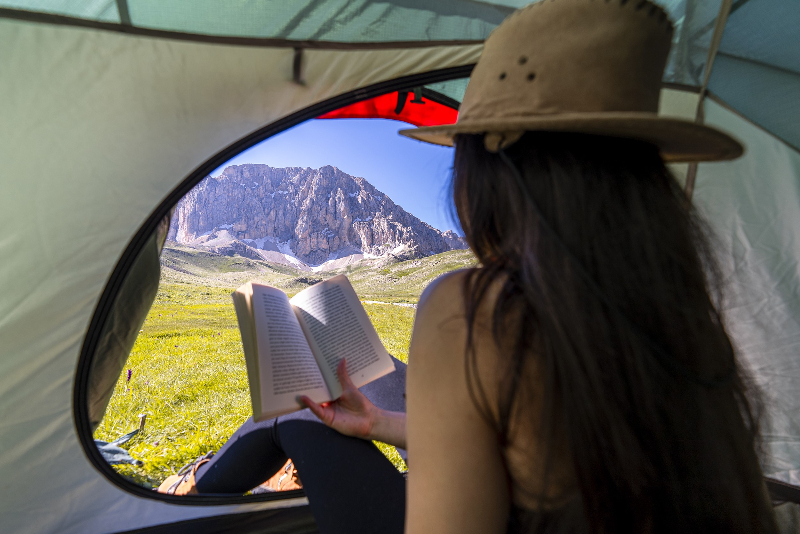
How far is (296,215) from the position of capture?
11994cm

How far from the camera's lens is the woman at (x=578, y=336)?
0.61 m

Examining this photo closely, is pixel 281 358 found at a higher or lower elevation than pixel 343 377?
higher

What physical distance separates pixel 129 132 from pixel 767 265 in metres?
3.09

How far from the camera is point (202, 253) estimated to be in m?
84.9

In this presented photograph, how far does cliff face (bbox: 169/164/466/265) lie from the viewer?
112 meters

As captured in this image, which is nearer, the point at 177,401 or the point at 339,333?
the point at 339,333

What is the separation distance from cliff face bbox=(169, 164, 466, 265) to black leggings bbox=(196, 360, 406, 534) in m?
106

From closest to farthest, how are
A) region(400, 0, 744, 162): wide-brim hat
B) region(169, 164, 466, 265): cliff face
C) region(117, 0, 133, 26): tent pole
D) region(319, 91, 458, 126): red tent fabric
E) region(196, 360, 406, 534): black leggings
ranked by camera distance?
region(400, 0, 744, 162): wide-brim hat, region(196, 360, 406, 534): black leggings, region(117, 0, 133, 26): tent pole, region(319, 91, 458, 126): red tent fabric, region(169, 164, 466, 265): cliff face

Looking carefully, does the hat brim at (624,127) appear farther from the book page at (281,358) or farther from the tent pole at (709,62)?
the tent pole at (709,62)

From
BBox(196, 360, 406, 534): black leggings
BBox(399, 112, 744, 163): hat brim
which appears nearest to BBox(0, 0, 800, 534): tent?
BBox(196, 360, 406, 534): black leggings

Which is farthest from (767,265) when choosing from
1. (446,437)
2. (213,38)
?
(213,38)

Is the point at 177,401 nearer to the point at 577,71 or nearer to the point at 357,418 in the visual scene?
the point at 357,418

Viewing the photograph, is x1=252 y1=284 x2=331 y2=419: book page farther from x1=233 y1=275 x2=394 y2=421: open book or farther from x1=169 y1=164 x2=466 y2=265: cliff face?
x1=169 y1=164 x2=466 y2=265: cliff face

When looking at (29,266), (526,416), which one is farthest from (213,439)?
(526,416)
